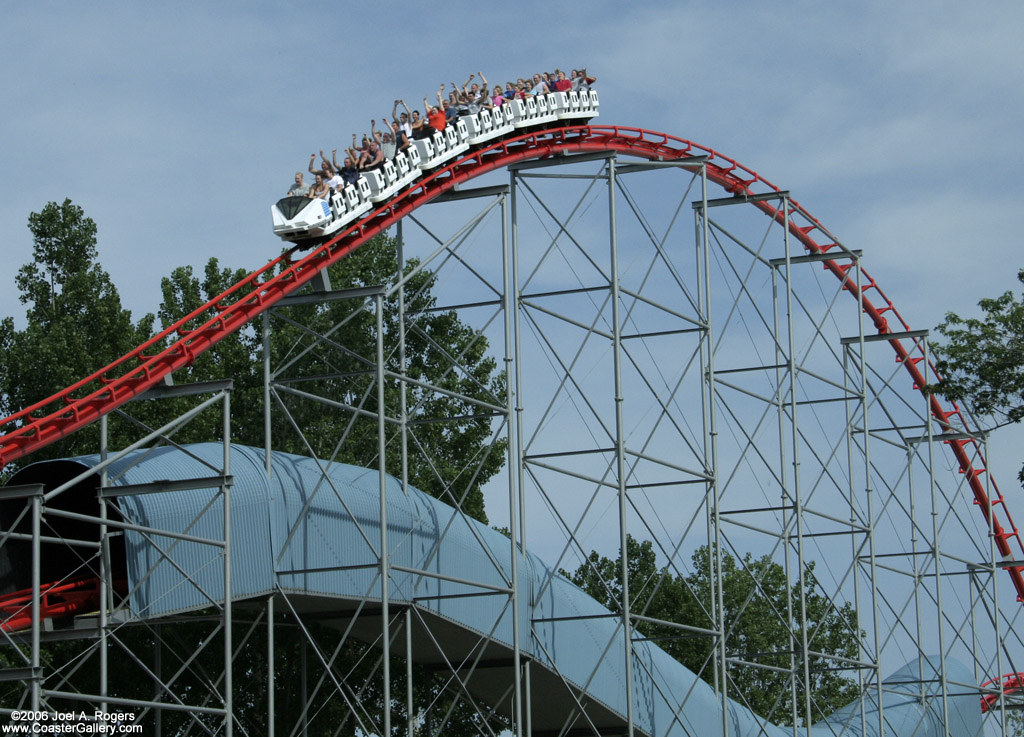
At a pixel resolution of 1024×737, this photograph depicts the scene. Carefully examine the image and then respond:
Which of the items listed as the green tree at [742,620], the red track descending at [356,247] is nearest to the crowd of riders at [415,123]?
the red track descending at [356,247]

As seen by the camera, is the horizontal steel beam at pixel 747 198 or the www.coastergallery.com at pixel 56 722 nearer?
the www.coastergallery.com at pixel 56 722

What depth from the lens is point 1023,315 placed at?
28.4 meters

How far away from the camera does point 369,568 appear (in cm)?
2542

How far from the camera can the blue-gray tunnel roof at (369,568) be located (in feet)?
74.6

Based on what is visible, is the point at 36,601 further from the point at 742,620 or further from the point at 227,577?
the point at 742,620

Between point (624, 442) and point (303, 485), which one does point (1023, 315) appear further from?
point (303, 485)

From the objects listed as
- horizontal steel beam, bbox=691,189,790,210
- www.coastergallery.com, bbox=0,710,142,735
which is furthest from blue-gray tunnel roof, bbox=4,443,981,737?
horizontal steel beam, bbox=691,189,790,210

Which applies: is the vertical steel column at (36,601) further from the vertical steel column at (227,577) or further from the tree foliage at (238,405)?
the tree foliage at (238,405)

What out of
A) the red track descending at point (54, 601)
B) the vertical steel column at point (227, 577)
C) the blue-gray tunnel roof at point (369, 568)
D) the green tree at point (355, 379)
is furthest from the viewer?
the green tree at point (355, 379)

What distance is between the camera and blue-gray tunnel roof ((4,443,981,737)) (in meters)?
22.7

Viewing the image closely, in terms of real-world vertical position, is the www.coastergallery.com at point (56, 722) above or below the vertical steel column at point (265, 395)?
below

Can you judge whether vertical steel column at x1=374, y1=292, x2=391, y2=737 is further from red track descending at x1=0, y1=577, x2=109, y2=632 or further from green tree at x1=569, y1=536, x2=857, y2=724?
green tree at x1=569, y1=536, x2=857, y2=724

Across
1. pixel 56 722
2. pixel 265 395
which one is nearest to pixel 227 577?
pixel 56 722

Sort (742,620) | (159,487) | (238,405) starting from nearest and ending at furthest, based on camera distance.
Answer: (159,487) < (238,405) < (742,620)
